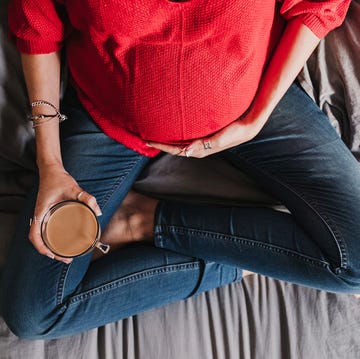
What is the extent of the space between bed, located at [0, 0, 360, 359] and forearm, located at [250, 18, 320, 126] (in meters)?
0.13

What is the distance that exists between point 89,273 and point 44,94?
0.38 metres

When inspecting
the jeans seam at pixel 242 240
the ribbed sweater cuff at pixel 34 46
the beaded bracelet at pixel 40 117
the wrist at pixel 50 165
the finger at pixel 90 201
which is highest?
the ribbed sweater cuff at pixel 34 46

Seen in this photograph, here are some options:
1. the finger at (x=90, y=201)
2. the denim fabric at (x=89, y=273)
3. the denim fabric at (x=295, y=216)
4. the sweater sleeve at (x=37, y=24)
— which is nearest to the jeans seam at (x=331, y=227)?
the denim fabric at (x=295, y=216)

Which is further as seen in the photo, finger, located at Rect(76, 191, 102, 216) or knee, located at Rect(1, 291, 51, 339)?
knee, located at Rect(1, 291, 51, 339)

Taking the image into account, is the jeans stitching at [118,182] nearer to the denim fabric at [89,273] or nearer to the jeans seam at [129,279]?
the denim fabric at [89,273]

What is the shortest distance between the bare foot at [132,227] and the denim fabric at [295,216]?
0.09 metres

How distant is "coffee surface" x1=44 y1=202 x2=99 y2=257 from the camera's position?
2.31ft

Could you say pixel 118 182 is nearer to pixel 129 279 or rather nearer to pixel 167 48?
pixel 129 279

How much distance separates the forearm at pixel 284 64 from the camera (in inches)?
31.3

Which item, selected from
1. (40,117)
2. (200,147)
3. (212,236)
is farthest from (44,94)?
(212,236)

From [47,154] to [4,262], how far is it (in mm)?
307

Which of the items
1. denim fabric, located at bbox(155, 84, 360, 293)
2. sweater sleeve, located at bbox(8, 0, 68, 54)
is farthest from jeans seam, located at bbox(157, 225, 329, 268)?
sweater sleeve, located at bbox(8, 0, 68, 54)

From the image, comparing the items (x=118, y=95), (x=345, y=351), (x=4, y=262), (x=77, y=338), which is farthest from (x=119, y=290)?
(x=345, y=351)

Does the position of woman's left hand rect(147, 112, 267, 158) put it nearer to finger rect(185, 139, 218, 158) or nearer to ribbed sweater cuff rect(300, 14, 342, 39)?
finger rect(185, 139, 218, 158)
